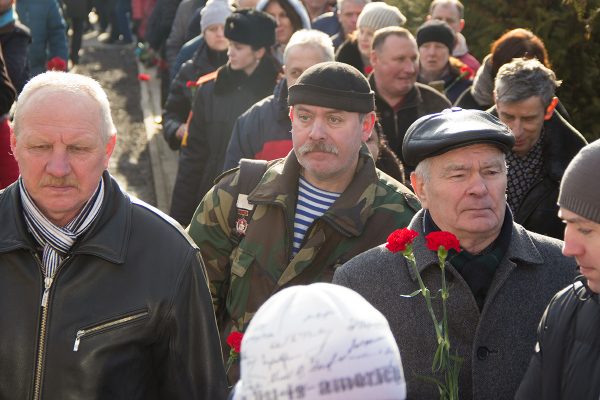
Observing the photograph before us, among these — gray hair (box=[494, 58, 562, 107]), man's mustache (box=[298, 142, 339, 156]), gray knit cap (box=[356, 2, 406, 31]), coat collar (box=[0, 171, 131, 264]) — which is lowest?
coat collar (box=[0, 171, 131, 264])

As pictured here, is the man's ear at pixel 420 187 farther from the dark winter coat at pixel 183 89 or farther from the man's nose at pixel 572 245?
the dark winter coat at pixel 183 89

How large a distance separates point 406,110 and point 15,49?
3.22 meters

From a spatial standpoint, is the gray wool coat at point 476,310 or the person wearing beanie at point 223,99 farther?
the person wearing beanie at point 223,99

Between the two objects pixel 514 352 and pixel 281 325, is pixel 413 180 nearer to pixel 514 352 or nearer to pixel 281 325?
pixel 514 352

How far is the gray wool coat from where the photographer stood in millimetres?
4129

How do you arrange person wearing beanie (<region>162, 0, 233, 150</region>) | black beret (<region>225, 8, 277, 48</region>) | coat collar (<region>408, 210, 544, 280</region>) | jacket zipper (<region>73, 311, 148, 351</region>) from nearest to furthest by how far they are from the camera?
jacket zipper (<region>73, 311, 148, 351</region>)
coat collar (<region>408, 210, 544, 280</region>)
black beret (<region>225, 8, 277, 48</region>)
person wearing beanie (<region>162, 0, 233, 150</region>)

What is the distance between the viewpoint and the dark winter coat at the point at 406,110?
7.71 metres

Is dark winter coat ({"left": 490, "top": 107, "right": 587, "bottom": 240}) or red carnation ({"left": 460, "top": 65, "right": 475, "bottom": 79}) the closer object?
dark winter coat ({"left": 490, "top": 107, "right": 587, "bottom": 240})

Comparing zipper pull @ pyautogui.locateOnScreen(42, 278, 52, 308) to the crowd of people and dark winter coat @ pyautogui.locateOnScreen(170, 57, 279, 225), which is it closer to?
the crowd of people

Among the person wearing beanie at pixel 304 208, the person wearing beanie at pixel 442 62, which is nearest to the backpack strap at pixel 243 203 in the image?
the person wearing beanie at pixel 304 208

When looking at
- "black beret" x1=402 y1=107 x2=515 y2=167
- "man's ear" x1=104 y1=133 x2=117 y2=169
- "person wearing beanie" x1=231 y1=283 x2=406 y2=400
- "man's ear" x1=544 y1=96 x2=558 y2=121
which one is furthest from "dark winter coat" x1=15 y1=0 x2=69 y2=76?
"person wearing beanie" x1=231 y1=283 x2=406 y2=400

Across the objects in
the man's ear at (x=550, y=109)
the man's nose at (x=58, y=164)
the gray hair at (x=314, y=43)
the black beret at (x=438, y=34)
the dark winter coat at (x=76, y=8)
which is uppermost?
the dark winter coat at (x=76, y=8)

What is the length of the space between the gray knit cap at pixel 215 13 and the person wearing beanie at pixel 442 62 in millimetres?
1700

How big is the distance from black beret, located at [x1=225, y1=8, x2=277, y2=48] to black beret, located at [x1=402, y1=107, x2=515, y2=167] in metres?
4.11
